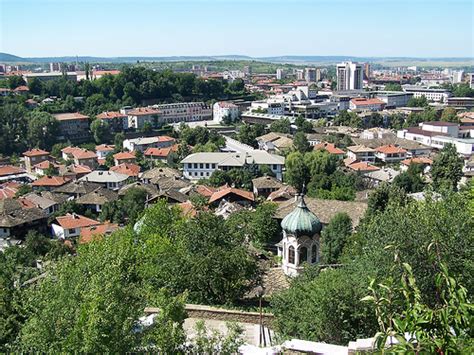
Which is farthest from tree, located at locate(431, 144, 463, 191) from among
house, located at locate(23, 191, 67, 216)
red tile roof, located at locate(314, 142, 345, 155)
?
house, located at locate(23, 191, 67, 216)

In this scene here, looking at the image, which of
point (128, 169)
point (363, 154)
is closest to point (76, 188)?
point (128, 169)

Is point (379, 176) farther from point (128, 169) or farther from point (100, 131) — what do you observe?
point (100, 131)

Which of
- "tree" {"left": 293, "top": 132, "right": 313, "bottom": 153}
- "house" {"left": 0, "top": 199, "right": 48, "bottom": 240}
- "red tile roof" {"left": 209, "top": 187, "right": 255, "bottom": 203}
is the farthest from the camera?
"tree" {"left": 293, "top": 132, "right": 313, "bottom": 153}

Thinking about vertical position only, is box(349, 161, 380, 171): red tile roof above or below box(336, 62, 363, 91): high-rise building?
below

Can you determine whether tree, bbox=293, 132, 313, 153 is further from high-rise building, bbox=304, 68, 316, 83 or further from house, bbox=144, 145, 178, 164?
high-rise building, bbox=304, 68, 316, 83

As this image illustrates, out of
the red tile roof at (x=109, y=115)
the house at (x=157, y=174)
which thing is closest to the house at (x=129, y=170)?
the house at (x=157, y=174)

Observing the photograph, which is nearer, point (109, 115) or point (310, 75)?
point (109, 115)

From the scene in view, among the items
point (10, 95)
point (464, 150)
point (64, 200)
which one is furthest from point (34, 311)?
point (10, 95)

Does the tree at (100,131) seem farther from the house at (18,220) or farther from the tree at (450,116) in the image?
the tree at (450,116)
